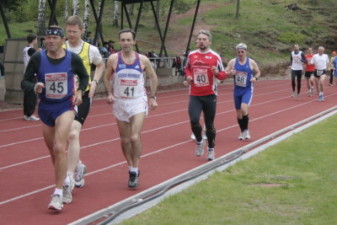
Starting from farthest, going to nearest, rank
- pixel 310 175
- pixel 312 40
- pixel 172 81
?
pixel 312 40
pixel 172 81
pixel 310 175

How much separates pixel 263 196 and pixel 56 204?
7.79 ft

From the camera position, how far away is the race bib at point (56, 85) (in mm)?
7395

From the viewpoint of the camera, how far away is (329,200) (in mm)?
7488

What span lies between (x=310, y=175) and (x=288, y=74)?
123 feet

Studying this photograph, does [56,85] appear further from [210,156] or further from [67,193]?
[210,156]

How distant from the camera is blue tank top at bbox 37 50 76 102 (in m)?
7.40

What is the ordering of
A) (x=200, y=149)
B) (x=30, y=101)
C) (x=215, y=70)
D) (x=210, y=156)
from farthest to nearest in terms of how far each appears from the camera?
1. (x=30, y=101)
2. (x=200, y=149)
3. (x=210, y=156)
4. (x=215, y=70)

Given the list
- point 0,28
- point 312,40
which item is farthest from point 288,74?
point 0,28

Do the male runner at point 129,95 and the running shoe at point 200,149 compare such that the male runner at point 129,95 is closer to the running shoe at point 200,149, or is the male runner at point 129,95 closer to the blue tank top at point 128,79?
the blue tank top at point 128,79

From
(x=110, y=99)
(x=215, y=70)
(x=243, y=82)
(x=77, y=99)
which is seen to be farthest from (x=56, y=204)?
(x=243, y=82)

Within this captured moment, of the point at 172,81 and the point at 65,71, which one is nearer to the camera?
the point at 65,71

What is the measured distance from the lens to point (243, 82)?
1338 centimetres

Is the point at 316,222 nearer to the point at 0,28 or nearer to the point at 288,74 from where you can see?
the point at 288,74

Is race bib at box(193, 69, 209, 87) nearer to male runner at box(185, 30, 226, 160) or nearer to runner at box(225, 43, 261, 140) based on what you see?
male runner at box(185, 30, 226, 160)
